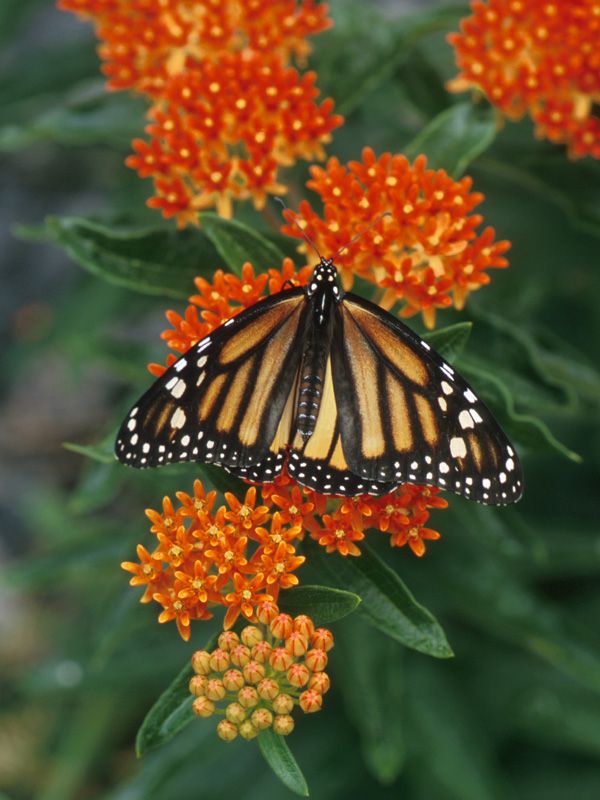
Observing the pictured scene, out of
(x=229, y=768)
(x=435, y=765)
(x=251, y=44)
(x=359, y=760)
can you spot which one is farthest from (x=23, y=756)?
(x=251, y=44)

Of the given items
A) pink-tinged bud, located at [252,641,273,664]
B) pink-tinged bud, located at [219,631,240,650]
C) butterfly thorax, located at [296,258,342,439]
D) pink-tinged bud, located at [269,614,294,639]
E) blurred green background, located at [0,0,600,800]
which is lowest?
blurred green background, located at [0,0,600,800]

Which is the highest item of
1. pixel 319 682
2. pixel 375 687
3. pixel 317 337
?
pixel 317 337

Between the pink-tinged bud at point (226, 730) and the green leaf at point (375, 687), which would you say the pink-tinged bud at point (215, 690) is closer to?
the pink-tinged bud at point (226, 730)

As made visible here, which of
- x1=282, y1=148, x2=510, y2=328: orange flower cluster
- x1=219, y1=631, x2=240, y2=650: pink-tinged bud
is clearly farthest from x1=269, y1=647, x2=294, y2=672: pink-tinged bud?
x1=282, y1=148, x2=510, y2=328: orange flower cluster

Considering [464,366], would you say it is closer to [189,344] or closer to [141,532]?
[189,344]

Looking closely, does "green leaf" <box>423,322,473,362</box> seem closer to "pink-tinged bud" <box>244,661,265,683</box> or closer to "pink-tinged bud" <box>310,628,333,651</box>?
"pink-tinged bud" <box>310,628,333,651</box>

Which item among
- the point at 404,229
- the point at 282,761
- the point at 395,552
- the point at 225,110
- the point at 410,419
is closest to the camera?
the point at 282,761

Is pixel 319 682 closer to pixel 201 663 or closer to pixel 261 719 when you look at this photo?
pixel 261 719

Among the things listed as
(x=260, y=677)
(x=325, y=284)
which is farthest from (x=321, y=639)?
(x=325, y=284)
